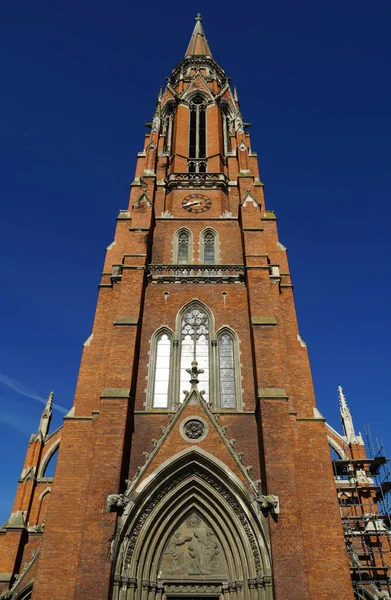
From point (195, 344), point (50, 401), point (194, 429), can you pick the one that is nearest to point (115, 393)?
point (194, 429)

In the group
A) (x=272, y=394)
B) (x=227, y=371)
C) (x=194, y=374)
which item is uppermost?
(x=227, y=371)

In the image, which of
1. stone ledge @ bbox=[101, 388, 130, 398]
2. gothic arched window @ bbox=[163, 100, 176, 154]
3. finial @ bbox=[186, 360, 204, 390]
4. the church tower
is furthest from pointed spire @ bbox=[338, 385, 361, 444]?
gothic arched window @ bbox=[163, 100, 176, 154]

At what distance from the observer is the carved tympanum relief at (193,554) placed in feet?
44.8

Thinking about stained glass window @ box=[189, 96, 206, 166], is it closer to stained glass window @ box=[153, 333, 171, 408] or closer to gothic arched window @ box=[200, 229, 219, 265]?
gothic arched window @ box=[200, 229, 219, 265]

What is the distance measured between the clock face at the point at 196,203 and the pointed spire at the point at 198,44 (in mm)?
17639

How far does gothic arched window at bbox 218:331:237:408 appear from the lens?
16.9 meters

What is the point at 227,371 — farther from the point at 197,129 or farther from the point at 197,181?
the point at 197,129

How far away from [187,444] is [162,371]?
350 cm

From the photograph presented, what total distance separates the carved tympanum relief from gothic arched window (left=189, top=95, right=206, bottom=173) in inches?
726

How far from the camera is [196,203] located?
23969 mm

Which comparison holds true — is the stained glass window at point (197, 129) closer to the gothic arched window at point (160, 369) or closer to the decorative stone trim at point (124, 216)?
the decorative stone trim at point (124, 216)

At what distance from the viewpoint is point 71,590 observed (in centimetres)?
1273

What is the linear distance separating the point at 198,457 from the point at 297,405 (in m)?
3.95

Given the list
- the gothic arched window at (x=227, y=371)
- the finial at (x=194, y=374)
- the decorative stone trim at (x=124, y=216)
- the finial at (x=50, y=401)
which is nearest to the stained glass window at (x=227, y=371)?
the gothic arched window at (x=227, y=371)
